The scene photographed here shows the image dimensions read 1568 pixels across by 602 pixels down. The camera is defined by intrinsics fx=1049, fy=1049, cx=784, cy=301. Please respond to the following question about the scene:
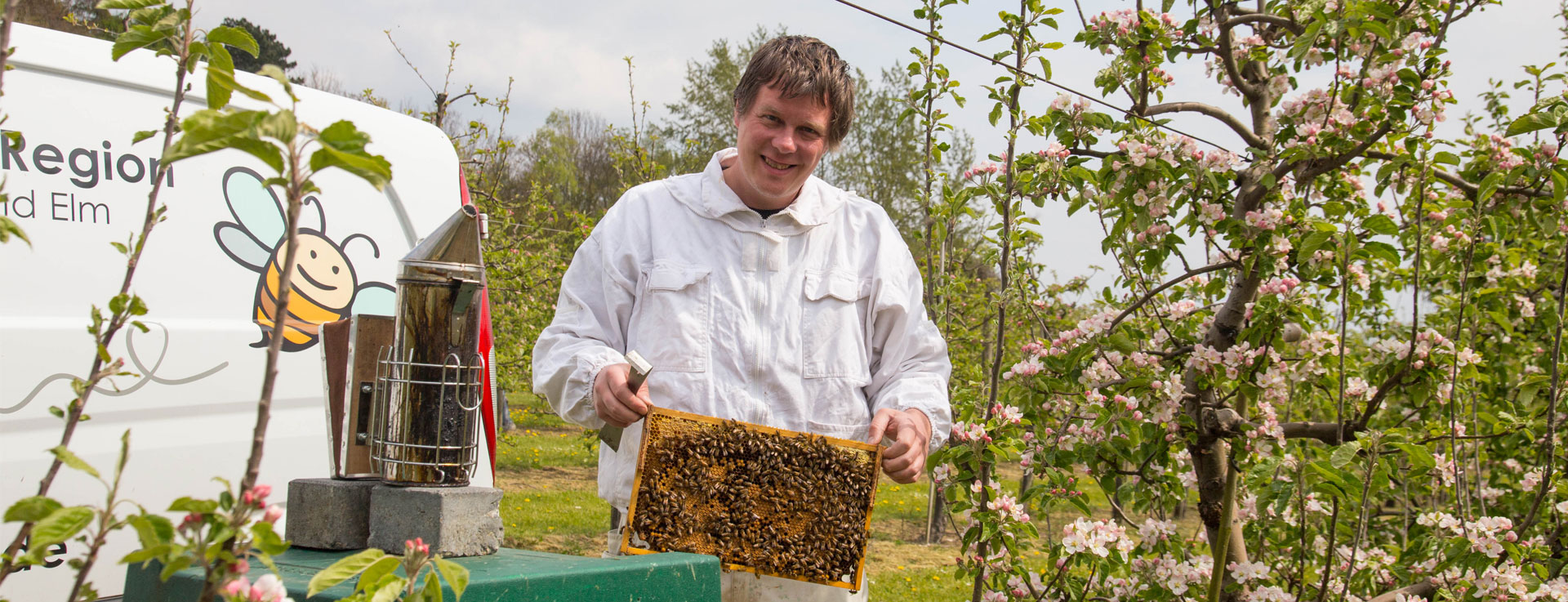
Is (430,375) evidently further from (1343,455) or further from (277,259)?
(1343,455)

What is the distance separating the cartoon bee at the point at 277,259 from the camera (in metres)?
3.16

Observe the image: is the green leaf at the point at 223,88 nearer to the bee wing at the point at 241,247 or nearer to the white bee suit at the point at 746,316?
the white bee suit at the point at 746,316

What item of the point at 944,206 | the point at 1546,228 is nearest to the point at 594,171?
the point at 944,206

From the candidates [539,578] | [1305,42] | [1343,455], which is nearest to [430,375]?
[539,578]

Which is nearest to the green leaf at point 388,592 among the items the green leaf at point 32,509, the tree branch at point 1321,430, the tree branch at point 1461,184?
the green leaf at point 32,509

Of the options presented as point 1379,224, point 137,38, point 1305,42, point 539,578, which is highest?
point 1305,42

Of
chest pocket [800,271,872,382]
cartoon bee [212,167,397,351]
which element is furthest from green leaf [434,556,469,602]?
cartoon bee [212,167,397,351]

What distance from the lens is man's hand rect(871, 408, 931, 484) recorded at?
2414mm

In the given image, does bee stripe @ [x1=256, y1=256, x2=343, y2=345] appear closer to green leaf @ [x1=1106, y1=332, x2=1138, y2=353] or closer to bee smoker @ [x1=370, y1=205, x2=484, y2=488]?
bee smoker @ [x1=370, y1=205, x2=484, y2=488]

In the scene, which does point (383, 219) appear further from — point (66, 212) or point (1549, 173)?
point (1549, 173)

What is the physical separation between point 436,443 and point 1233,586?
10.0 feet

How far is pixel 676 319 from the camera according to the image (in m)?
2.54

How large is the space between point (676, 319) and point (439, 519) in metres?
1.01

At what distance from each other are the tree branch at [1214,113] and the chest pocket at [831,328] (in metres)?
1.63
